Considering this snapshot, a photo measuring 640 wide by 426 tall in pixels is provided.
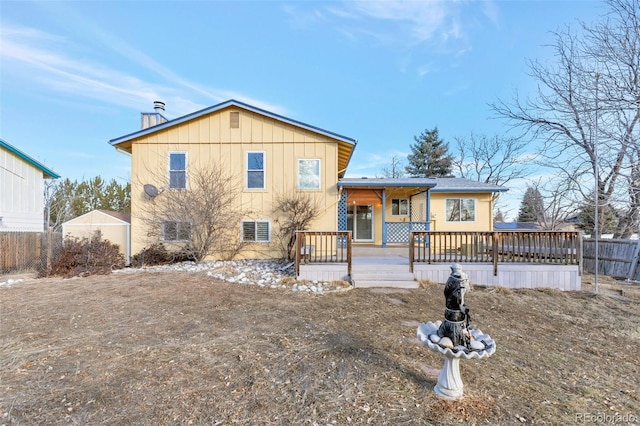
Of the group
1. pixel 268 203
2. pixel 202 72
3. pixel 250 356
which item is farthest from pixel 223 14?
pixel 250 356

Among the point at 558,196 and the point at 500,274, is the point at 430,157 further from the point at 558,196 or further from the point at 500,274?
the point at 500,274

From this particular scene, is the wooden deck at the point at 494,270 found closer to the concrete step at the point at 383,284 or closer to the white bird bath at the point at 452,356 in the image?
the concrete step at the point at 383,284

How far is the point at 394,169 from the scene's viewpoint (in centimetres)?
3397

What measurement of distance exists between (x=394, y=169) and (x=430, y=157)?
4.47 m

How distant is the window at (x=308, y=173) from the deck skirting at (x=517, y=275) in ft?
16.0

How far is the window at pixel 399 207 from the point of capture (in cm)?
1373

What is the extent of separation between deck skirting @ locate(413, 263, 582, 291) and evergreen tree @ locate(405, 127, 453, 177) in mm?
24080

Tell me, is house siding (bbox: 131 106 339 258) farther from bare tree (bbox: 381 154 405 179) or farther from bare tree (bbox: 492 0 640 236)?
bare tree (bbox: 381 154 405 179)

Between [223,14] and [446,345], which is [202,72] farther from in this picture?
[446,345]

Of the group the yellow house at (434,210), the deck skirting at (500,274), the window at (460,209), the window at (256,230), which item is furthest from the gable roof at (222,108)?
the window at (460,209)

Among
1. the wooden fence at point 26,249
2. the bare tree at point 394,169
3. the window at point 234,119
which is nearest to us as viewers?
the wooden fence at point 26,249

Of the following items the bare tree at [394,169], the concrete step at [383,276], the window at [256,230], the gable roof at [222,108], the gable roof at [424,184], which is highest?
the bare tree at [394,169]

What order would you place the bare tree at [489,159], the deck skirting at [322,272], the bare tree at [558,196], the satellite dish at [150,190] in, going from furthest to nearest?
the bare tree at [489,159], the bare tree at [558,196], the satellite dish at [150,190], the deck skirting at [322,272]

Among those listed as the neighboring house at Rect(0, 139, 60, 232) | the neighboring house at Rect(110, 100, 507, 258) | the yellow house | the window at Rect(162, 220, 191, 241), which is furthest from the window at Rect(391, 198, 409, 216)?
the neighboring house at Rect(0, 139, 60, 232)
